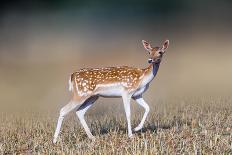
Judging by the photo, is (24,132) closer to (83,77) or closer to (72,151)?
(83,77)

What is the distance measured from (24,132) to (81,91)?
2702 mm

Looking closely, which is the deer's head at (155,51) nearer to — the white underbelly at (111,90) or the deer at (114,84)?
the deer at (114,84)

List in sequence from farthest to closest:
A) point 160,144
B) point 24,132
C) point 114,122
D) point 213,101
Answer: point 213,101, point 114,122, point 24,132, point 160,144

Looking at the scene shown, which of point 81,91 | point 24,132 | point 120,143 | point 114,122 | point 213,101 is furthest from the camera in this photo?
point 213,101

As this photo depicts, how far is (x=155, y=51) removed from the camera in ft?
44.0

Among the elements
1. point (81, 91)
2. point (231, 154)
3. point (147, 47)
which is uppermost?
point (147, 47)

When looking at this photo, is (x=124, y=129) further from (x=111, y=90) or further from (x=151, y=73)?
(x=151, y=73)

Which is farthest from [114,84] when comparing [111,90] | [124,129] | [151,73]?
[124,129]

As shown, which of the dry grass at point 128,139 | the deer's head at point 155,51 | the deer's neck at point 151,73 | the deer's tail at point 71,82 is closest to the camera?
the dry grass at point 128,139

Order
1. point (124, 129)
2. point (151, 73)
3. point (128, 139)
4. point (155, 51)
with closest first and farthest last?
1. point (128, 139)
2. point (155, 51)
3. point (151, 73)
4. point (124, 129)

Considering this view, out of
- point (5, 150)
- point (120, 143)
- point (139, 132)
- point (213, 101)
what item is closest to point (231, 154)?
point (120, 143)

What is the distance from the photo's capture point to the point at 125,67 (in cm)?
1403

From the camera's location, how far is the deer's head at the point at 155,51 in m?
13.3

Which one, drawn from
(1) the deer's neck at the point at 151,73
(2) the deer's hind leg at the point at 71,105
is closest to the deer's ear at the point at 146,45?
(1) the deer's neck at the point at 151,73
